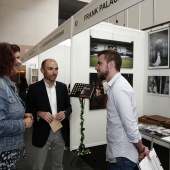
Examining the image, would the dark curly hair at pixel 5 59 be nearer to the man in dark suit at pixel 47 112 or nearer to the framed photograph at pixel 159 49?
the man in dark suit at pixel 47 112

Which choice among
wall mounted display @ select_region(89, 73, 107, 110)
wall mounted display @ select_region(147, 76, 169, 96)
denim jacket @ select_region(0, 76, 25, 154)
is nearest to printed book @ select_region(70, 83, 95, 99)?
wall mounted display @ select_region(89, 73, 107, 110)

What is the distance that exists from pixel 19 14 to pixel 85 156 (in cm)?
778

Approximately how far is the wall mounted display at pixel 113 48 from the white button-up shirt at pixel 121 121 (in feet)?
7.66

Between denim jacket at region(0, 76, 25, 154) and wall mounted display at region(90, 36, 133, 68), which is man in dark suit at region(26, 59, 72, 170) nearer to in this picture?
denim jacket at region(0, 76, 25, 154)

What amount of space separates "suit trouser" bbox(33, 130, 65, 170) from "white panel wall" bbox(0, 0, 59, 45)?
757 cm

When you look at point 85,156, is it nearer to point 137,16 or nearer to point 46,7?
point 137,16

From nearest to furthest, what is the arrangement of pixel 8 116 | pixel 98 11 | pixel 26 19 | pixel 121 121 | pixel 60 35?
pixel 8 116 < pixel 121 121 < pixel 98 11 < pixel 60 35 < pixel 26 19

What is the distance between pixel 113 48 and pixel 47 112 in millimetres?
2422

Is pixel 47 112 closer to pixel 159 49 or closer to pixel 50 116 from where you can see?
pixel 50 116

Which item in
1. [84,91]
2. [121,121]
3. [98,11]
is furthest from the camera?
[84,91]

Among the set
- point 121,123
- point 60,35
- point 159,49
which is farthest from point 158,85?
point 121,123

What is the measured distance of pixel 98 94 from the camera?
388 centimetres

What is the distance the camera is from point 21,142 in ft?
4.56

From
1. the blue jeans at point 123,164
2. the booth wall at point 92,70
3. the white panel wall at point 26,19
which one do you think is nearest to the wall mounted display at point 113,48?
the booth wall at point 92,70
